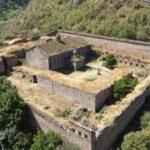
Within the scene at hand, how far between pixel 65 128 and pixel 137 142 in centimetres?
496

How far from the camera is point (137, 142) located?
22484 millimetres

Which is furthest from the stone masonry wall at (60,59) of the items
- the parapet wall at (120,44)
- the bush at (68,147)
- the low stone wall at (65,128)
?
the bush at (68,147)

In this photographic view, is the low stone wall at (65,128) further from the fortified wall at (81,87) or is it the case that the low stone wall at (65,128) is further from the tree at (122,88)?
the tree at (122,88)

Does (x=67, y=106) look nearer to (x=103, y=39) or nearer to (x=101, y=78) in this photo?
(x=101, y=78)

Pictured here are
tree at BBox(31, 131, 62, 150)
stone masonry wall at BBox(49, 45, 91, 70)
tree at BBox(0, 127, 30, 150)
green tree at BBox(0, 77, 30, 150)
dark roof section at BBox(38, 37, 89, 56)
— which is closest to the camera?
tree at BBox(31, 131, 62, 150)

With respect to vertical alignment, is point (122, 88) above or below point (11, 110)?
above

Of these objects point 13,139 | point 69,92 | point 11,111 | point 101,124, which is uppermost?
point 69,92

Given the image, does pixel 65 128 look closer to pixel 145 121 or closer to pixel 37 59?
pixel 145 121

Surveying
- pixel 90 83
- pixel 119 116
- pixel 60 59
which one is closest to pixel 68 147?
pixel 119 116

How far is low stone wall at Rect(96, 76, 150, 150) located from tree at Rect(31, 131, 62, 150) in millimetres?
3004

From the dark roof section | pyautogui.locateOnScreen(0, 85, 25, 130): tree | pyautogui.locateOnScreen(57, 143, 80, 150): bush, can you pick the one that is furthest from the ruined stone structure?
pyautogui.locateOnScreen(0, 85, 25, 130): tree

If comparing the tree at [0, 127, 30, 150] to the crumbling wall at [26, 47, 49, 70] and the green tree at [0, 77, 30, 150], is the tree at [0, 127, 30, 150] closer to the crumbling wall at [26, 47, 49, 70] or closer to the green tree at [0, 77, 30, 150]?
the green tree at [0, 77, 30, 150]

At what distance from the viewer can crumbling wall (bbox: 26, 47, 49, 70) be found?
3400 centimetres

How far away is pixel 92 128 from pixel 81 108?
410cm
